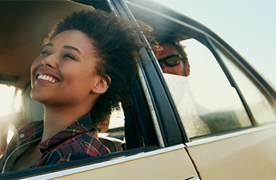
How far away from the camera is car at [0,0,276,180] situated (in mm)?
1045

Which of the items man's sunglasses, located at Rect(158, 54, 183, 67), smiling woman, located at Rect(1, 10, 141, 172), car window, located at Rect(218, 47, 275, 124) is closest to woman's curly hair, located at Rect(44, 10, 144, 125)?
smiling woman, located at Rect(1, 10, 141, 172)

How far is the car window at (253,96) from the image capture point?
7.43 ft

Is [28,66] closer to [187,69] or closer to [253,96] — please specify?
[187,69]

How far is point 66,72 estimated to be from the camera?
1456 millimetres

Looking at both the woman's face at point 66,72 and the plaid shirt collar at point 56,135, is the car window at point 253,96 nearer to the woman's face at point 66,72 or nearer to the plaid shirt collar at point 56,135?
the woman's face at point 66,72

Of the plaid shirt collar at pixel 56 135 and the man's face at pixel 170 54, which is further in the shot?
the man's face at pixel 170 54

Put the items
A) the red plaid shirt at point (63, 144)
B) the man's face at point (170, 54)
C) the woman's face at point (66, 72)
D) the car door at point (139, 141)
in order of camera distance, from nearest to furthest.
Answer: the car door at point (139, 141), the red plaid shirt at point (63, 144), the woman's face at point (66, 72), the man's face at point (170, 54)

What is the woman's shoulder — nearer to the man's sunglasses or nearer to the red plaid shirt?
the red plaid shirt

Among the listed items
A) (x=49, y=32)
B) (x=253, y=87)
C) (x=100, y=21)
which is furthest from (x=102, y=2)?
(x=253, y=87)

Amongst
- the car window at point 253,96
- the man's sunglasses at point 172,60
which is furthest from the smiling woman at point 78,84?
the car window at point 253,96

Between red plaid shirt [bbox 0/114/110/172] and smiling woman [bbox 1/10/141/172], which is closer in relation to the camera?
red plaid shirt [bbox 0/114/110/172]

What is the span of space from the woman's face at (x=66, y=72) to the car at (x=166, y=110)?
10.0 inches

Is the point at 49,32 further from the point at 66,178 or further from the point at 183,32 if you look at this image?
the point at 66,178

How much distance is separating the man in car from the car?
123mm
